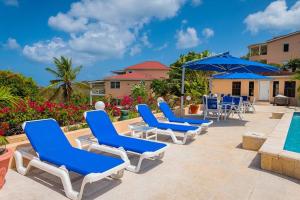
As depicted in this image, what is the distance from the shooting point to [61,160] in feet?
13.0

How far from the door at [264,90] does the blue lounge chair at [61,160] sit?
2238 centimetres

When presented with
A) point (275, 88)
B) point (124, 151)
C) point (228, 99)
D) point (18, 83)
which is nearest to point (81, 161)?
point (124, 151)

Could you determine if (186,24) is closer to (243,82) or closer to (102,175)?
(243,82)

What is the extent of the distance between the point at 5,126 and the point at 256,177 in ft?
17.0

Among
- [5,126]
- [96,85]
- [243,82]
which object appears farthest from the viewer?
[96,85]

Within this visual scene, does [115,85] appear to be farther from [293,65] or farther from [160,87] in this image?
[293,65]

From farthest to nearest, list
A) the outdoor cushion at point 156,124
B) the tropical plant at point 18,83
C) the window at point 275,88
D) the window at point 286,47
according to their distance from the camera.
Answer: the window at point 286,47 < the window at point 275,88 < the tropical plant at point 18,83 < the outdoor cushion at point 156,124

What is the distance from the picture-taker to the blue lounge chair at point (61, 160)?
143 inches

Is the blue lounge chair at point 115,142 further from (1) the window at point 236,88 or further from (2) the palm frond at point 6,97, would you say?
(1) the window at point 236,88

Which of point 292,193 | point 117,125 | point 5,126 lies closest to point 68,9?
point 117,125

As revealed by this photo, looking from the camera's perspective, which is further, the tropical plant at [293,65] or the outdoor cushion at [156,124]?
the tropical plant at [293,65]

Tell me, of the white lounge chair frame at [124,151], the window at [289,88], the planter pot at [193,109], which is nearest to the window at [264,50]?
the window at [289,88]

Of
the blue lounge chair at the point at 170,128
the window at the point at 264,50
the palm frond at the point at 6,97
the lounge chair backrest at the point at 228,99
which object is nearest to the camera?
the palm frond at the point at 6,97

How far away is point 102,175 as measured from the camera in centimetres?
358
